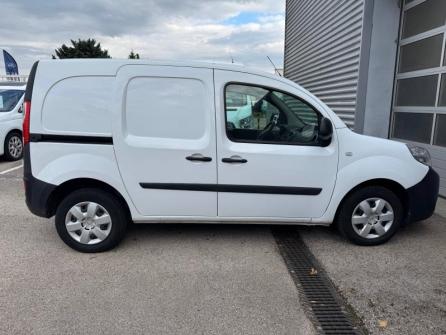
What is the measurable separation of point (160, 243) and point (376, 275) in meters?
2.12

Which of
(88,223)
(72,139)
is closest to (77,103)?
(72,139)

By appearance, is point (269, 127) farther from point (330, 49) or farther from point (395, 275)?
point (330, 49)

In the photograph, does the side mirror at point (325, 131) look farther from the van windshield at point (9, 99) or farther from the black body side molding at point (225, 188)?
the van windshield at point (9, 99)

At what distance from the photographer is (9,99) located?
859 cm

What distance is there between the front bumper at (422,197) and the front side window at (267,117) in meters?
1.17

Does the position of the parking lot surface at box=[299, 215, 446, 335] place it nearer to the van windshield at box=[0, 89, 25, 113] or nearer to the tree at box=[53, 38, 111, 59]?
the van windshield at box=[0, 89, 25, 113]

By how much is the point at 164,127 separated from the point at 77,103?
32.7 inches

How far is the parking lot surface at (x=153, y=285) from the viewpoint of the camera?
259cm

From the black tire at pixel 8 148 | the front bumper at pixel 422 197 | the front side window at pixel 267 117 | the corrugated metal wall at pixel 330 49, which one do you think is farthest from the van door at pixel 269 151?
the black tire at pixel 8 148

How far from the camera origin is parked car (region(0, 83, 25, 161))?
316 inches

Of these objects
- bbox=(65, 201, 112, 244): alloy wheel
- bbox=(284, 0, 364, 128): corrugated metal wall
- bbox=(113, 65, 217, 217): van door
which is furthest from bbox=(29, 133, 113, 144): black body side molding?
bbox=(284, 0, 364, 128): corrugated metal wall

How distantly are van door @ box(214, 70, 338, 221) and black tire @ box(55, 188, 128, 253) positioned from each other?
38.9 inches

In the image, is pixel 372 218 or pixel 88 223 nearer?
pixel 88 223

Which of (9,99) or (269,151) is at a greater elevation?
(9,99)
